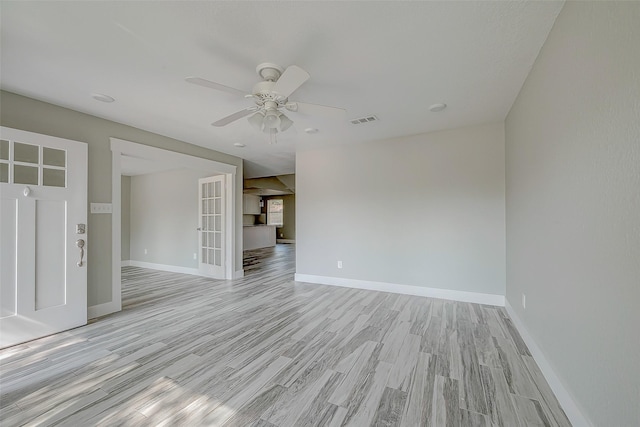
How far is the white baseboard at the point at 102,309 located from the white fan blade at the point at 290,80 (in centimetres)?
333

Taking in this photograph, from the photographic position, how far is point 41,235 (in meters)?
2.53

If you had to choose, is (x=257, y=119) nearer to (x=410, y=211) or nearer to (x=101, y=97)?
(x=101, y=97)

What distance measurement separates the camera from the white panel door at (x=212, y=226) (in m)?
4.93

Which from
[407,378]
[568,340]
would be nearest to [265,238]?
[407,378]

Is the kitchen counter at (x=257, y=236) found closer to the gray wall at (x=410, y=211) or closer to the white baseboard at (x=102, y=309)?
the gray wall at (x=410, y=211)

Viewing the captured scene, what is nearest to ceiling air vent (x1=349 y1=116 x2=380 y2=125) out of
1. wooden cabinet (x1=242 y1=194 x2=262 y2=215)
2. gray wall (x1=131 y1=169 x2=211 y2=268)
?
gray wall (x1=131 y1=169 x2=211 y2=268)

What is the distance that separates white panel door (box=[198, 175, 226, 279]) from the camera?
16.2 feet

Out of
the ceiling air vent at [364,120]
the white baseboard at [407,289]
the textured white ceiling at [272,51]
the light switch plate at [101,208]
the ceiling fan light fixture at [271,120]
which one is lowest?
the white baseboard at [407,289]

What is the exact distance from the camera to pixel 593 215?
123 cm

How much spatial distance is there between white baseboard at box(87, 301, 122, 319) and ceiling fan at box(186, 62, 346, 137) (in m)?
2.72

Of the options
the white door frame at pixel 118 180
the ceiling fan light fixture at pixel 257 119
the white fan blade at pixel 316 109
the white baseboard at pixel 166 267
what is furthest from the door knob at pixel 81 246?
the white fan blade at pixel 316 109

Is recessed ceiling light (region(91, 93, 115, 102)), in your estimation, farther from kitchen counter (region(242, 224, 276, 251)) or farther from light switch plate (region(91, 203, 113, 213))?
kitchen counter (region(242, 224, 276, 251))

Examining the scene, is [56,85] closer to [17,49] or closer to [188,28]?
[17,49]

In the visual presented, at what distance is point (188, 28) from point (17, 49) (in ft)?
4.52
